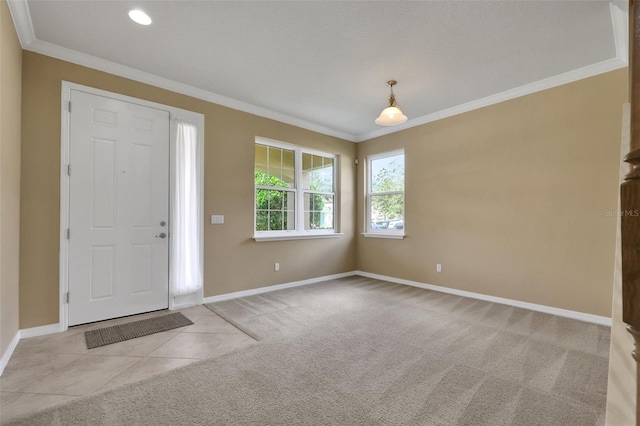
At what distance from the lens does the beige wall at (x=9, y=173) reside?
2.15 metres

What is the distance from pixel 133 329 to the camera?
9.63 feet

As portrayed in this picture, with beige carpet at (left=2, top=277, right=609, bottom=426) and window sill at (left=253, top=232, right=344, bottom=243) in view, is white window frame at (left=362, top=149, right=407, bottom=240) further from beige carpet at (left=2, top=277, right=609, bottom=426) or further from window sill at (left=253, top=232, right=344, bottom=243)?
beige carpet at (left=2, top=277, right=609, bottom=426)

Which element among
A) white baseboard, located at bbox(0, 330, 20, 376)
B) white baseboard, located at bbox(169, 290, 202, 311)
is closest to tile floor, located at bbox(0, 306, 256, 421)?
white baseboard, located at bbox(0, 330, 20, 376)

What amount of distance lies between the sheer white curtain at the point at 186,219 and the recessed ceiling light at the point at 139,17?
1.24 metres

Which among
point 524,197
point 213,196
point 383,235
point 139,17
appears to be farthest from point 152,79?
point 524,197

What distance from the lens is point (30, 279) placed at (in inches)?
107

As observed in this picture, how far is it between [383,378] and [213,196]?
9.70 ft

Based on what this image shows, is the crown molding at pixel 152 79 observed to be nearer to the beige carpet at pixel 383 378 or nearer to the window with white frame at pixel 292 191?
the window with white frame at pixel 292 191

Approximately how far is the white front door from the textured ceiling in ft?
1.93

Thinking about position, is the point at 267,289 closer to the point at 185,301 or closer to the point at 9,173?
the point at 185,301

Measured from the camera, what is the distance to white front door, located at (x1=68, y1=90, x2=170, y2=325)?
2.98m

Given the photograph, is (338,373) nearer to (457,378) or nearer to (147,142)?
(457,378)

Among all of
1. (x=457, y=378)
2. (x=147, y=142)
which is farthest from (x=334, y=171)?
(x=457, y=378)

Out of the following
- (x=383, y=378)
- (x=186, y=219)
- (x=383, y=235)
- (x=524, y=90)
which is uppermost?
(x=524, y=90)
